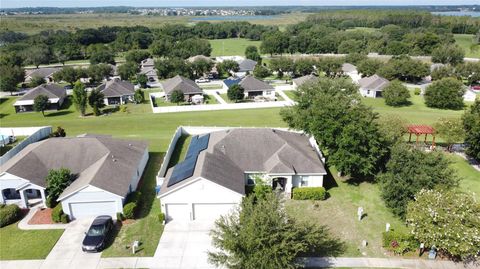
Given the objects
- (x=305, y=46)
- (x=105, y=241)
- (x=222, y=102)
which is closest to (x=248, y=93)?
(x=222, y=102)

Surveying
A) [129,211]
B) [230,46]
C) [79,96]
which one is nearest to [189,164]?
[129,211]

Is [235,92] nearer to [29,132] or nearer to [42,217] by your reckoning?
[29,132]

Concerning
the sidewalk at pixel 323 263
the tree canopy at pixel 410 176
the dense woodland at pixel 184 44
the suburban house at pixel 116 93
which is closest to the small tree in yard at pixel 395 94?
the tree canopy at pixel 410 176

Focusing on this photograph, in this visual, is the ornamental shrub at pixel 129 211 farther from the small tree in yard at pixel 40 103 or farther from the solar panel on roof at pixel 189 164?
the small tree in yard at pixel 40 103

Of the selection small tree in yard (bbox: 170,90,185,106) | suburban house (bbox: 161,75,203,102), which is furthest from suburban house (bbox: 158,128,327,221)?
suburban house (bbox: 161,75,203,102)

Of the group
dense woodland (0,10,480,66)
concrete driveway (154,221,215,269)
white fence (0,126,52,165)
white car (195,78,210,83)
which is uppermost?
dense woodland (0,10,480,66)

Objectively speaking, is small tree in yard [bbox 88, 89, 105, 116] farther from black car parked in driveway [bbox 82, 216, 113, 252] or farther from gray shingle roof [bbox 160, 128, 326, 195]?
black car parked in driveway [bbox 82, 216, 113, 252]

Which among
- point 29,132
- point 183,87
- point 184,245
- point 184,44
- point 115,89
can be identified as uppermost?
point 184,44
